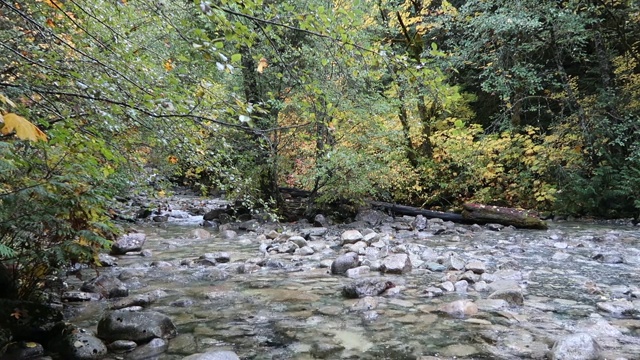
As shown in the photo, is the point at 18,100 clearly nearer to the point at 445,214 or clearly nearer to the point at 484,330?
the point at 484,330

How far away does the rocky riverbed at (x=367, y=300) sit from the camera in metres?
3.70

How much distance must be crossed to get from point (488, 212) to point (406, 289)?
7.17 metres

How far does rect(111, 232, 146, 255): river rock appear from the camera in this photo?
774cm

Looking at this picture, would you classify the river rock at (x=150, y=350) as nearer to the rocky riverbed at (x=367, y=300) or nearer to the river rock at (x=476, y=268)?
the rocky riverbed at (x=367, y=300)

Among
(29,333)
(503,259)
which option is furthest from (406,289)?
(29,333)

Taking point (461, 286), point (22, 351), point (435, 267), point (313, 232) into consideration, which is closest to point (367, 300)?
point (461, 286)

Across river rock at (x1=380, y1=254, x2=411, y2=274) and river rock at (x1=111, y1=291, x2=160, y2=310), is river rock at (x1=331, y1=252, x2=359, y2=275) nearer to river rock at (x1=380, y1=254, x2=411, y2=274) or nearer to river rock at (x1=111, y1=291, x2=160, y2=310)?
river rock at (x1=380, y1=254, x2=411, y2=274)

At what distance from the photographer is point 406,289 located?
5535 millimetres

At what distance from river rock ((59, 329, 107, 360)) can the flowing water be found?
0.54m

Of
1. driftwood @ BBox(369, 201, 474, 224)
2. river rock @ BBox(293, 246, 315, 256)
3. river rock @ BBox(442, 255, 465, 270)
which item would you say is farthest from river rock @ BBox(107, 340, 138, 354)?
driftwood @ BBox(369, 201, 474, 224)

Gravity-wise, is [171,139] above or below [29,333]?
above

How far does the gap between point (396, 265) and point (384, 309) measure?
5.84 ft

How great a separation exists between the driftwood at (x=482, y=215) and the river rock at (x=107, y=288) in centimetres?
899

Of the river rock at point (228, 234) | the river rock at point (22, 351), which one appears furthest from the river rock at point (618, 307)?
the river rock at point (228, 234)
